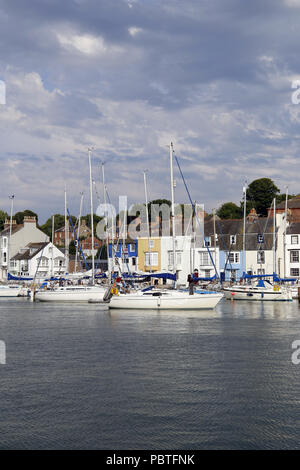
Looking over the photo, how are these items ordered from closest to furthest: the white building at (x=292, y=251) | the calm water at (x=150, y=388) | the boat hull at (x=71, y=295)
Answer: the calm water at (x=150, y=388) < the boat hull at (x=71, y=295) < the white building at (x=292, y=251)

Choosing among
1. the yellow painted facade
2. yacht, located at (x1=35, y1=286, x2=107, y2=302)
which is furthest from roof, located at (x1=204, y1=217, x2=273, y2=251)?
yacht, located at (x1=35, y1=286, x2=107, y2=302)

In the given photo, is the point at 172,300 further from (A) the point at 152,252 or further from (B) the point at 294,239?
(A) the point at 152,252

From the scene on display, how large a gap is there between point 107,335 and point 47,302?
121ft

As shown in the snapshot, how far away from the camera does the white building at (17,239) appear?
461 feet

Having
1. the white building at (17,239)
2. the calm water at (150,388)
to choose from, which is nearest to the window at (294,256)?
the white building at (17,239)

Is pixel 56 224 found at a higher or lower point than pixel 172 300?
higher

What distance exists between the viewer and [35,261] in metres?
133

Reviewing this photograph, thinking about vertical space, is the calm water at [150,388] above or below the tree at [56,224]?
below

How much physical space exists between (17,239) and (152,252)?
145 ft

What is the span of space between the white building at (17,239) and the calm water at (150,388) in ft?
330

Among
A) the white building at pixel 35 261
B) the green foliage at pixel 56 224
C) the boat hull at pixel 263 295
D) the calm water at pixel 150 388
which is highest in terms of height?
the green foliage at pixel 56 224

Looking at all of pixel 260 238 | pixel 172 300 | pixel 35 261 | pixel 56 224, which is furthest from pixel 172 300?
pixel 56 224

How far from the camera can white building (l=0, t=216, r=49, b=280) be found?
141m

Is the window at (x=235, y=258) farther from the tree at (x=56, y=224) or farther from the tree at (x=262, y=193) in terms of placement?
the tree at (x=56, y=224)
